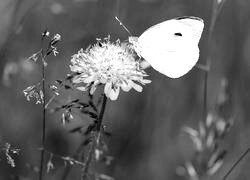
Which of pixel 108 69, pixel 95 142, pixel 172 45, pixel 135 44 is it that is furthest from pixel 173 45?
pixel 95 142

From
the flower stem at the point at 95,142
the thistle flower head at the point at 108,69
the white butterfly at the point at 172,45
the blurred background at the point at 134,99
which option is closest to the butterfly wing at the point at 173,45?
the white butterfly at the point at 172,45

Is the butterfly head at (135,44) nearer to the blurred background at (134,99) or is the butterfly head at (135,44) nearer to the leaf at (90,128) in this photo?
the blurred background at (134,99)

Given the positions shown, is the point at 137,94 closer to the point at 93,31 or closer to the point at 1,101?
the point at 93,31

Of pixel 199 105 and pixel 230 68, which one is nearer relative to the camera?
pixel 199 105

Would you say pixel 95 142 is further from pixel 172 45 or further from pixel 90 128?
pixel 172 45

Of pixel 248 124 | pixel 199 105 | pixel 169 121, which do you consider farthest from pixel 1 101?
pixel 248 124

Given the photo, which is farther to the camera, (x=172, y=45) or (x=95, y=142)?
(x=172, y=45)

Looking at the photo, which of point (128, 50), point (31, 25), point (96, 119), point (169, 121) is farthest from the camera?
point (31, 25)
